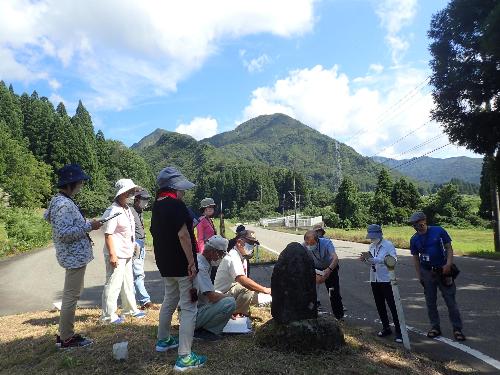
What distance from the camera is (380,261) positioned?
6.18 meters

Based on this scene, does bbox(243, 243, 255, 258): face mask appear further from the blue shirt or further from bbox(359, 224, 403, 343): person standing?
the blue shirt

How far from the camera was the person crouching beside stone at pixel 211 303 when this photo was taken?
207 inches

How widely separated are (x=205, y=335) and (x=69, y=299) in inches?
67.0

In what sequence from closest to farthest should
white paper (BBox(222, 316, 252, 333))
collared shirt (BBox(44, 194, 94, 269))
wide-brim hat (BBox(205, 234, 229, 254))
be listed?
collared shirt (BBox(44, 194, 94, 269)), wide-brim hat (BBox(205, 234, 229, 254)), white paper (BBox(222, 316, 252, 333))

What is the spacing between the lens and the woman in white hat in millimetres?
5887

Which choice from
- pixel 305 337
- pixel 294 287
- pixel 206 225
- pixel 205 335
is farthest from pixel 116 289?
pixel 305 337

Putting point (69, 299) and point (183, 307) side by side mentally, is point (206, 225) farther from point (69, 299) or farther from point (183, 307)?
point (183, 307)

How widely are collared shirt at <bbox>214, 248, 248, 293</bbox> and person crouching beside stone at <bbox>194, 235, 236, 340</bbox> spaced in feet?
1.40

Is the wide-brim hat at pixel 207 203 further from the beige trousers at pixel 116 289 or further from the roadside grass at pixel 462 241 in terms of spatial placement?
the roadside grass at pixel 462 241

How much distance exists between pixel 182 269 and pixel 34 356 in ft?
7.61

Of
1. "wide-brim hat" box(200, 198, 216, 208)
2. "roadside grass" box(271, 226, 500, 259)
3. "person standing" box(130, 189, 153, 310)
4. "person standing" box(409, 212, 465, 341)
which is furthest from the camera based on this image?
"roadside grass" box(271, 226, 500, 259)

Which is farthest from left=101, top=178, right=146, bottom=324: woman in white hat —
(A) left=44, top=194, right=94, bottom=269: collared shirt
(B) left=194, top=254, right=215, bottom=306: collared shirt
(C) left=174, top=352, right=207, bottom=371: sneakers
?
(C) left=174, top=352, right=207, bottom=371: sneakers

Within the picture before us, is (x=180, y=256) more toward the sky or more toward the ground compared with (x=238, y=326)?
more toward the sky

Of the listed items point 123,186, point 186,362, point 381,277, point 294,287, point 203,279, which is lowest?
point 186,362
